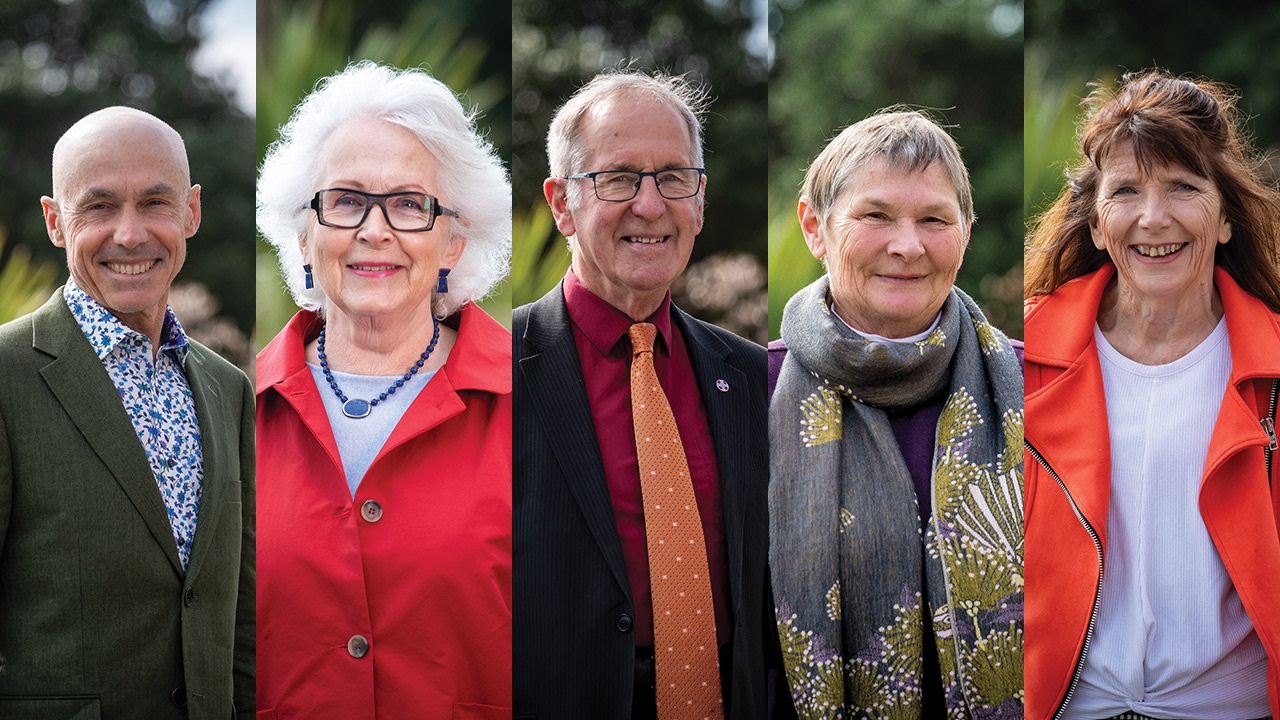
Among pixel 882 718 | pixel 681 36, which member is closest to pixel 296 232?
pixel 681 36

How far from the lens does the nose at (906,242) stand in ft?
9.11

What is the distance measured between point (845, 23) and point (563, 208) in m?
0.92

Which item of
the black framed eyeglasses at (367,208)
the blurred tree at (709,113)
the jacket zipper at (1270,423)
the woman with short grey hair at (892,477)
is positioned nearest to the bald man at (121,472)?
the black framed eyeglasses at (367,208)

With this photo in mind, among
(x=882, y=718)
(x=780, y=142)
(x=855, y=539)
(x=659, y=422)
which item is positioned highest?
(x=780, y=142)

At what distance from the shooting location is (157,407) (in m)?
2.82

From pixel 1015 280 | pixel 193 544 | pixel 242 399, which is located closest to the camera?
pixel 193 544

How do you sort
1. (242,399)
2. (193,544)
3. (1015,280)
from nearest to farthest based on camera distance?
1. (193,544)
2. (242,399)
3. (1015,280)

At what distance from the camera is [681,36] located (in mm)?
3029

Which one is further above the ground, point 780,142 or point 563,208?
point 780,142

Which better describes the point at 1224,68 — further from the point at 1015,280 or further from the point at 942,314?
the point at 942,314

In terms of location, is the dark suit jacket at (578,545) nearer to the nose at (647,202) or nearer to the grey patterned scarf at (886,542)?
the grey patterned scarf at (886,542)

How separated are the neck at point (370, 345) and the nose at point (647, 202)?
2.02ft

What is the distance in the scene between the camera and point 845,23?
10.0ft

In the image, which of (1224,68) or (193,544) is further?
(1224,68)
